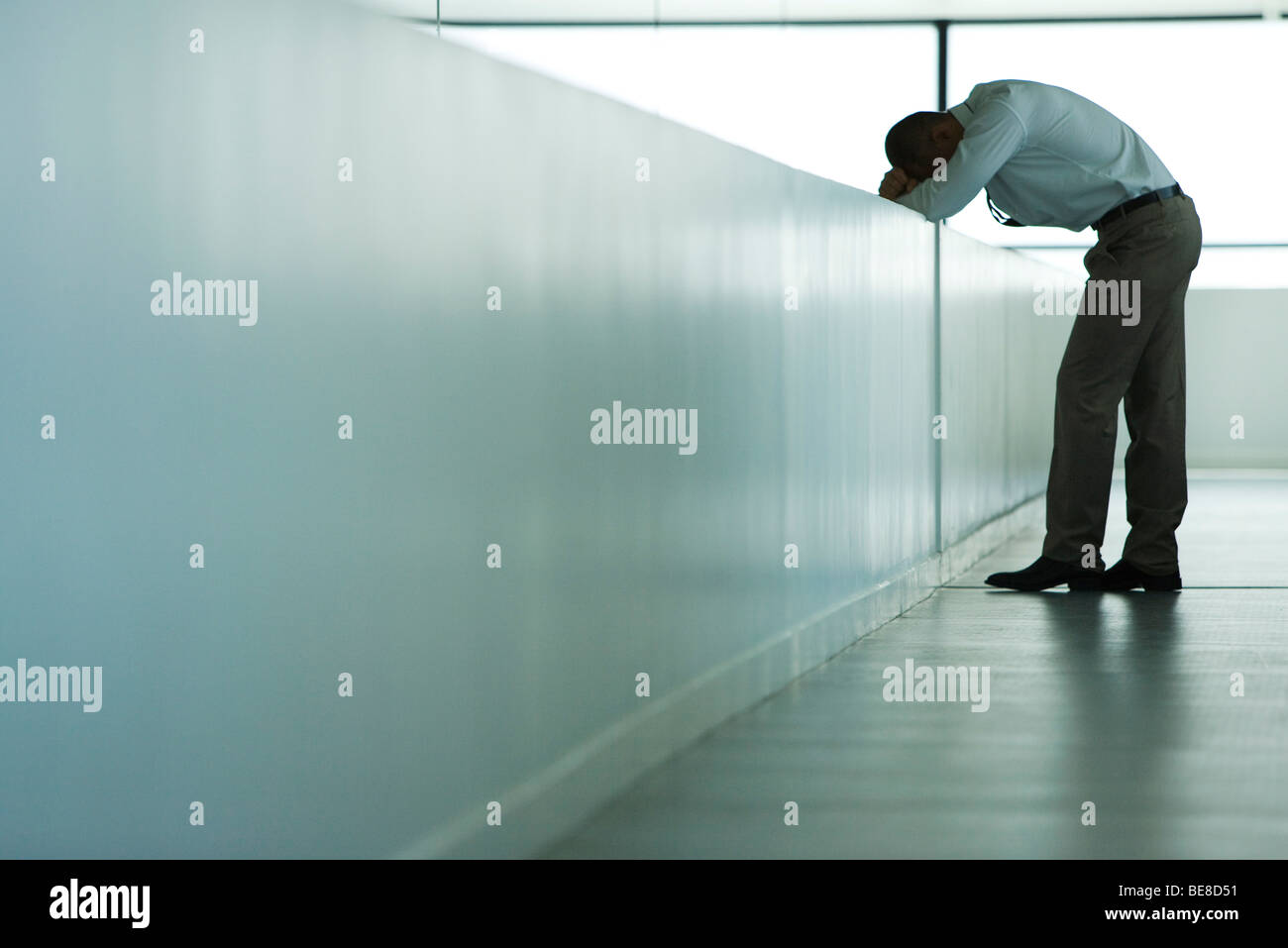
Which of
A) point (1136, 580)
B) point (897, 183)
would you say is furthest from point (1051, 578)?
point (897, 183)

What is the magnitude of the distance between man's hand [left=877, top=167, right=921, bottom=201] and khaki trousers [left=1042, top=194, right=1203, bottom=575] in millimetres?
453

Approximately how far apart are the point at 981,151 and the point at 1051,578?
1.00 meters

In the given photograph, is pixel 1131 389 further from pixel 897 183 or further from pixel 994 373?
pixel 994 373

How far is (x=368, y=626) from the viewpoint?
1.22m

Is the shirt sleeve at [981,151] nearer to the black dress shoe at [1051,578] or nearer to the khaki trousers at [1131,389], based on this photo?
the khaki trousers at [1131,389]

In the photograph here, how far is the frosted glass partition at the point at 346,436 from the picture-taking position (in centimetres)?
92

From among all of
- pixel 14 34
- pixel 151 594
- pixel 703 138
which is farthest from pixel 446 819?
pixel 703 138

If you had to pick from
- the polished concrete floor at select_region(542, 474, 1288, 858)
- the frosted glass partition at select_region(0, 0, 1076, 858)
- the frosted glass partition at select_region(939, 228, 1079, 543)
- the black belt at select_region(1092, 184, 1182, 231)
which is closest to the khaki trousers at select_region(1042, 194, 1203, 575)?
the black belt at select_region(1092, 184, 1182, 231)

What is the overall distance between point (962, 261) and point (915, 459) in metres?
0.91

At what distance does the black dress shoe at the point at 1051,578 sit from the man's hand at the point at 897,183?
0.90m

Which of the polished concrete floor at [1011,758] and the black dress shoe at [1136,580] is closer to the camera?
the polished concrete floor at [1011,758]

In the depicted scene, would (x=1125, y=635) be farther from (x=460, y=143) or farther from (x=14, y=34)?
(x=14, y=34)

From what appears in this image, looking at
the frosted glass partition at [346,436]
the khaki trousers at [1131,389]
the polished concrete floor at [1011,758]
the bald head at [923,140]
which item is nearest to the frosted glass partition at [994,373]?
the khaki trousers at [1131,389]

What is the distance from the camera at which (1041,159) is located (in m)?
3.22
